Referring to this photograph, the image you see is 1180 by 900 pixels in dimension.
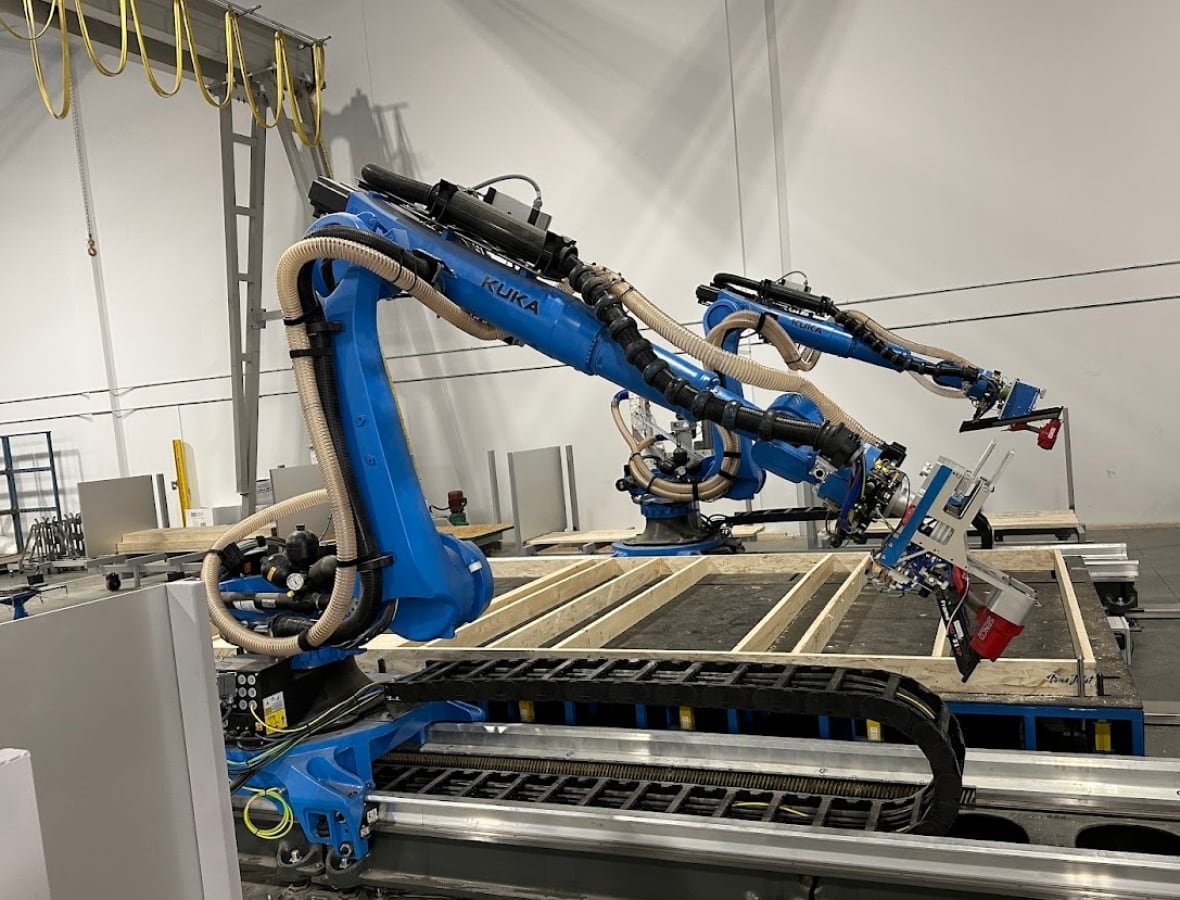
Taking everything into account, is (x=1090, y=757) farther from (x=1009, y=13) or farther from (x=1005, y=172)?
(x=1009, y=13)

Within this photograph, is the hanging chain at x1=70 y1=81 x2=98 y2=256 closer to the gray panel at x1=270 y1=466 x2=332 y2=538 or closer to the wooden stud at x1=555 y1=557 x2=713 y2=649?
the gray panel at x1=270 y1=466 x2=332 y2=538

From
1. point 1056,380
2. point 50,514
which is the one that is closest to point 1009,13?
point 1056,380

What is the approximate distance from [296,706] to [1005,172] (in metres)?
6.74

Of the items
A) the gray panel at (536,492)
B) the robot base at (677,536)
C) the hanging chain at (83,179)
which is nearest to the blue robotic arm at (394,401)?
the robot base at (677,536)

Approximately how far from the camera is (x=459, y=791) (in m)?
2.71

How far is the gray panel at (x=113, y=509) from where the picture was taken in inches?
348

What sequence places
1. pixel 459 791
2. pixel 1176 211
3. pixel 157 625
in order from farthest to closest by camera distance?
pixel 1176 211, pixel 459 791, pixel 157 625

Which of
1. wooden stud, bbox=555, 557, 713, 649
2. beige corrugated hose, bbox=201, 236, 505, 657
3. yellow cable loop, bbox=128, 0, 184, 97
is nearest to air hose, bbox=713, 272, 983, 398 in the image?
wooden stud, bbox=555, 557, 713, 649

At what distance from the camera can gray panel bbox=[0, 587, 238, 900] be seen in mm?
1004

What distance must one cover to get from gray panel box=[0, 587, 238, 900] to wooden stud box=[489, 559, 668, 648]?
2248 millimetres

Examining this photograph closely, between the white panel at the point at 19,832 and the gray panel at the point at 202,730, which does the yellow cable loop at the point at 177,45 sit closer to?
the gray panel at the point at 202,730

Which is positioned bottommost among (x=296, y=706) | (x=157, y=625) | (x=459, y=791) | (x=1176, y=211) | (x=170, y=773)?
(x=459, y=791)

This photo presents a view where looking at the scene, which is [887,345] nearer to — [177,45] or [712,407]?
[712,407]

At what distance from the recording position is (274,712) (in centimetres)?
290
